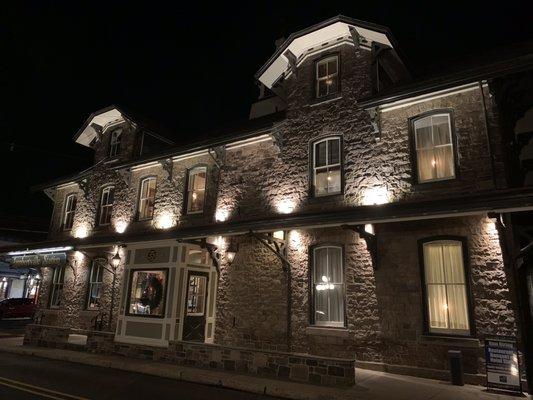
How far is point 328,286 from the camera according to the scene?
36.8 ft

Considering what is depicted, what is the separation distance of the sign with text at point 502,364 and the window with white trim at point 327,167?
18.2 ft

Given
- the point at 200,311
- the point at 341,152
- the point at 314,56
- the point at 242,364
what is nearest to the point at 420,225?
the point at 341,152

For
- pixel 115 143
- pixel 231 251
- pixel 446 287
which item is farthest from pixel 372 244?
pixel 115 143

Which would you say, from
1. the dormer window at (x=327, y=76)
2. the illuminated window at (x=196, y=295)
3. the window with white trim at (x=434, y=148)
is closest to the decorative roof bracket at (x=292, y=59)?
the dormer window at (x=327, y=76)

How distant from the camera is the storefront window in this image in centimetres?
1292

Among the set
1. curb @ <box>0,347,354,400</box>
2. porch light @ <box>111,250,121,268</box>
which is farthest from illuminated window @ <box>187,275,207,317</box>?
porch light @ <box>111,250,121,268</box>

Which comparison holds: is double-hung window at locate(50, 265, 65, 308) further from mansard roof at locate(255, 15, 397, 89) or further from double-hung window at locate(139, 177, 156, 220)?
mansard roof at locate(255, 15, 397, 89)

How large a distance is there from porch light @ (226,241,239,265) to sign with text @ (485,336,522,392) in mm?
7744

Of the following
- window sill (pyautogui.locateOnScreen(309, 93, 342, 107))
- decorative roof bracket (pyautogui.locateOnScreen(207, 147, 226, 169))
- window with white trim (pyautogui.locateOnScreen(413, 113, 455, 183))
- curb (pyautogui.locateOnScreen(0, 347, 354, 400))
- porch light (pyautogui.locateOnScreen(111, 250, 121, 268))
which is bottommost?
curb (pyautogui.locateOnScreen(0, 347, 354, 400))

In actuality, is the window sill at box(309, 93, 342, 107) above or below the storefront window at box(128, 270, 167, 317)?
above

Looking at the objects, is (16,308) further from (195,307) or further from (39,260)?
(195,307)

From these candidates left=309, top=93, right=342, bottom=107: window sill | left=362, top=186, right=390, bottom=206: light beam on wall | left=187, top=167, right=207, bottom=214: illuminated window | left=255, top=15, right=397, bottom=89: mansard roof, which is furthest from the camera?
left=187, top=167, right=207, bottom=214: illuminated window

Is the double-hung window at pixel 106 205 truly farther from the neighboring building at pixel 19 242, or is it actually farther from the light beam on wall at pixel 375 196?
the neighboring building at pixel 19 242

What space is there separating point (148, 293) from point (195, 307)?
66.6 inches
